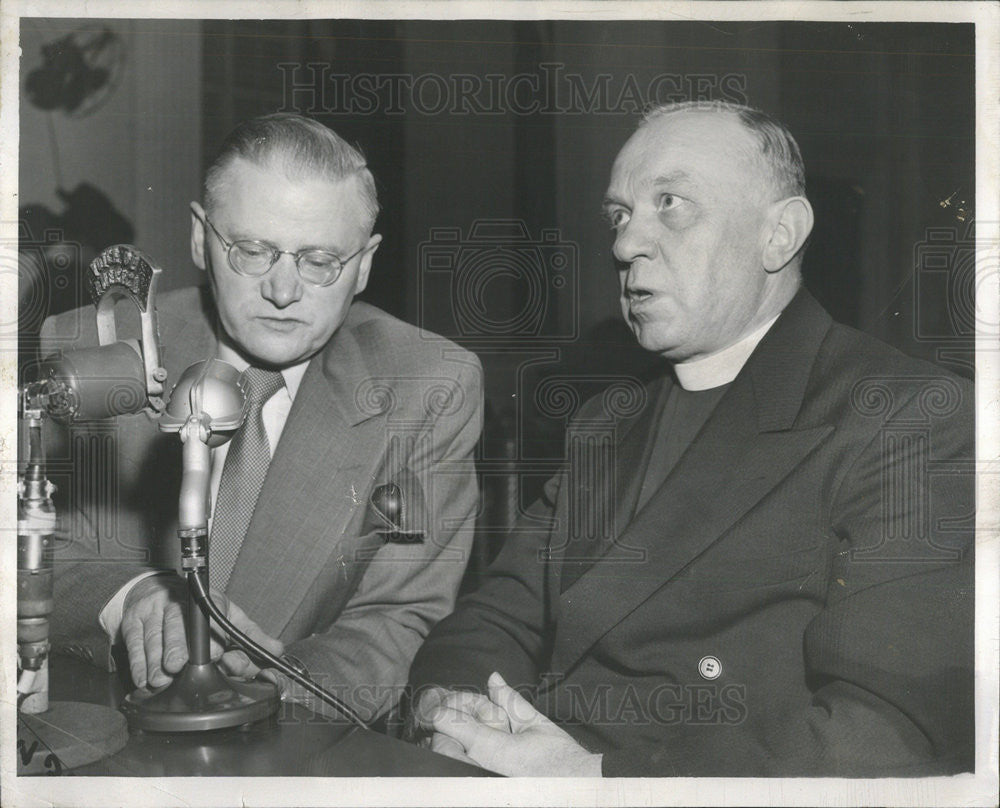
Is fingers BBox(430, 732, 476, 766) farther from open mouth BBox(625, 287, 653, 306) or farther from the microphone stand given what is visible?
open mouth BBox(625, 287, 653, 306)

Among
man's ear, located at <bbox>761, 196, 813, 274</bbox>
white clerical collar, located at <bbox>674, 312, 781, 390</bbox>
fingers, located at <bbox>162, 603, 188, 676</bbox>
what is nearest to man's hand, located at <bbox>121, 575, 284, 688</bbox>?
fingers, located at <bbox>162, 603, 188, 676</bbox>

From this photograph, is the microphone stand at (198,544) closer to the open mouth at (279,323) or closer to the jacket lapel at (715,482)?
the open mouth at (279,323)

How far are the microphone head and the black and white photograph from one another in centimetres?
13

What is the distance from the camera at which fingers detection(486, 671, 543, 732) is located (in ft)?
6.48

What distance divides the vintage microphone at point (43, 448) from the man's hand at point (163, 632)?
0.12 meters

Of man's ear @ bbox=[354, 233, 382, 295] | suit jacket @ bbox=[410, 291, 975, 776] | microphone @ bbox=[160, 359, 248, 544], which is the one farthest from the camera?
man's ear @ bbox=[354, 233, 382, 295]

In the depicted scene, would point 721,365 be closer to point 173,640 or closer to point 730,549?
point 730,549

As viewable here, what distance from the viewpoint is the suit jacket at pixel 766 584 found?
1902 mm

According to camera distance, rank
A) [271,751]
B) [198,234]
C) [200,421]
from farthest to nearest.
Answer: [198,234]
[271,751]
[200,421]

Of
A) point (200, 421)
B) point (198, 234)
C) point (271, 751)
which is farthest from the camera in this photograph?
point (198, 234)

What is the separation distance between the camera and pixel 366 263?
201 cm

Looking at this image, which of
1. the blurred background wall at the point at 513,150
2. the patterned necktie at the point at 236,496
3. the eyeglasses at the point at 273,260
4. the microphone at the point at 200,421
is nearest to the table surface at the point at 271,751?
the patterned necktie at the point at 236,496

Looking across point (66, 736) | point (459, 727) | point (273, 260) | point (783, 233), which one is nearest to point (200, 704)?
point (66, 736)

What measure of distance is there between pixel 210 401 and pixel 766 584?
3.55 feet
